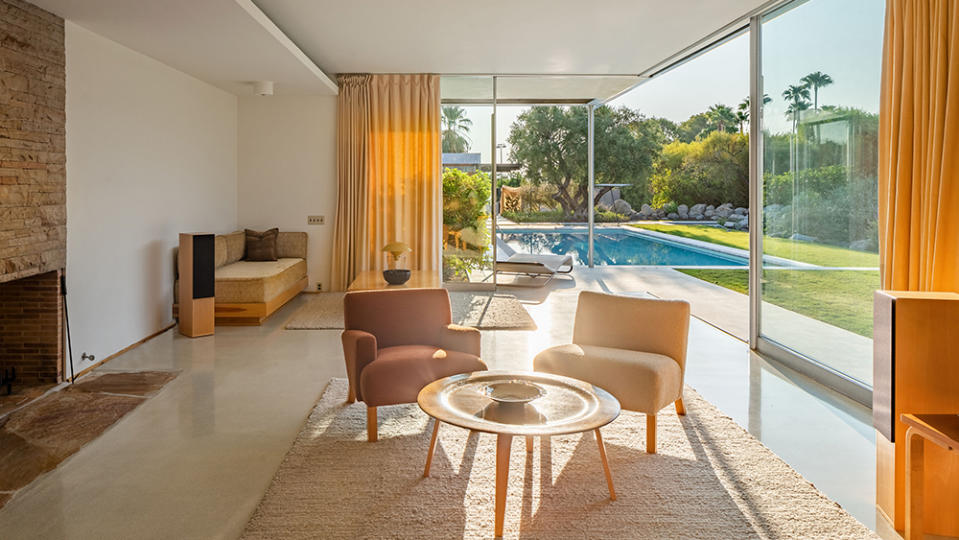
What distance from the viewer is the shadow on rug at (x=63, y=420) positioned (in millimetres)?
3068

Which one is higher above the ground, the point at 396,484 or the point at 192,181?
the point at 192,181

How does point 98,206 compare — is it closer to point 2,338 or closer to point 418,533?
point 2,338

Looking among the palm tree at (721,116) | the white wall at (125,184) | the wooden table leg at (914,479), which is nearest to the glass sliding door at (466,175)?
the white wall at (125,184)

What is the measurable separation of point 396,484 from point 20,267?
3.00m

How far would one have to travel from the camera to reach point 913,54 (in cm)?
313

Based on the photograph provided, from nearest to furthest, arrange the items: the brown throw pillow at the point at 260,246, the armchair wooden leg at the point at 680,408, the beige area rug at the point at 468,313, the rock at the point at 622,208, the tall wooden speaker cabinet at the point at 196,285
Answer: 1. the armchair wooden leg at the point at 680,408
2. the tall wooden speaker cabinet at the point at 196,285
3. the beige area rug at the point at 468,313
4. the brown throw pillow at the point at 260,246
5. the rock at the point at 622,208

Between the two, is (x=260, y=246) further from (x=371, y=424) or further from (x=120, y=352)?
(x=371, y=424)

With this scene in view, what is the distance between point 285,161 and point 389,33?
2962 mm

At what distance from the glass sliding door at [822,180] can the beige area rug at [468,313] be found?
245cm

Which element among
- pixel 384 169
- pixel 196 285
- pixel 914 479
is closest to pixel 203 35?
pixel 196 285

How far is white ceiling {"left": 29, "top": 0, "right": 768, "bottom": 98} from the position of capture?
4.77 metres

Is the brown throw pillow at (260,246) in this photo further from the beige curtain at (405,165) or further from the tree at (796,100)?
the tree at (796,100)

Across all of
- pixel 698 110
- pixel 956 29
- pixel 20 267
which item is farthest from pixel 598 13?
pixel 698 110

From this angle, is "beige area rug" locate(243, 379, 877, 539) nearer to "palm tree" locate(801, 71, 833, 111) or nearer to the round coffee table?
the round coffee table
